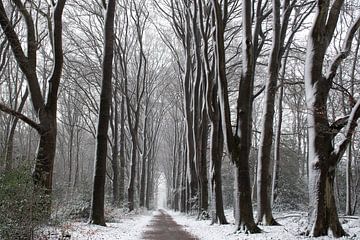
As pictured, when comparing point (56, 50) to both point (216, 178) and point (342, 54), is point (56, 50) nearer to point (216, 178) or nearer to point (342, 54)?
point (216, 178)

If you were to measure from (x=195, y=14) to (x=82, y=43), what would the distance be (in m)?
8.75

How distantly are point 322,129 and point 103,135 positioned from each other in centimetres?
833

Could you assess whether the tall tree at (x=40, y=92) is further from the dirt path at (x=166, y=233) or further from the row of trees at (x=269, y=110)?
the row of trees at (x=269, y=110)

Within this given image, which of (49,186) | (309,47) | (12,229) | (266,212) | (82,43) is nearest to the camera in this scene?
(12,229)

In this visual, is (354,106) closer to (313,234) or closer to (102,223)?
(313,234)

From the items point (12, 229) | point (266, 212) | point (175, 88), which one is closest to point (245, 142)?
point (266, 212)

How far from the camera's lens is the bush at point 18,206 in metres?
6.92

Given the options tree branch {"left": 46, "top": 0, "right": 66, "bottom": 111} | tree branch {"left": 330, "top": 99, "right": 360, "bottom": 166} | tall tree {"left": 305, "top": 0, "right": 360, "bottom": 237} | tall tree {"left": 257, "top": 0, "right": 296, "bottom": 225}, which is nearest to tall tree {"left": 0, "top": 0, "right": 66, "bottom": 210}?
tree branch {"left": 46, "top": 0, "right": 66, "bottom": 111}

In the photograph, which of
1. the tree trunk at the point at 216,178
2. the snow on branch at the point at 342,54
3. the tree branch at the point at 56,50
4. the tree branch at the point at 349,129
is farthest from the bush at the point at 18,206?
the tree trunk at the point at 216,178

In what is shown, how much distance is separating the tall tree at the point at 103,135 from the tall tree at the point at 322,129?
25.6 feet

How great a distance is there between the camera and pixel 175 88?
32781 mm

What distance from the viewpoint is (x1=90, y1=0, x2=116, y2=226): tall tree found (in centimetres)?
1420

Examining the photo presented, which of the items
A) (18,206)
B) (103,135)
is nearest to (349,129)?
(18,206)

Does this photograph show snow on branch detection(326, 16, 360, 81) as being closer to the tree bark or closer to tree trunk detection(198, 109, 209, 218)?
the tree bark
